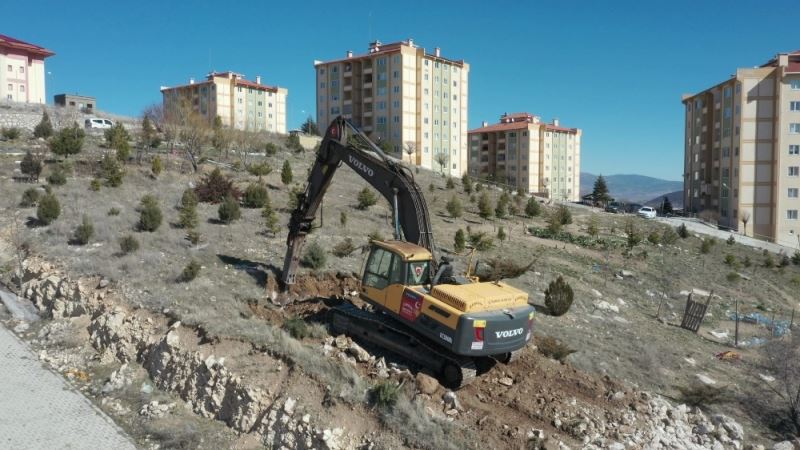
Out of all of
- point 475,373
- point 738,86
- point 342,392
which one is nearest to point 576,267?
point 475,373

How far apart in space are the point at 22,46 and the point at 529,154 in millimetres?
69086

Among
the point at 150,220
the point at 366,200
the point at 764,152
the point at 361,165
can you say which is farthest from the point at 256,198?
the point at 764,152

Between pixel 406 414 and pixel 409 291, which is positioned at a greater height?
pixel 409 291

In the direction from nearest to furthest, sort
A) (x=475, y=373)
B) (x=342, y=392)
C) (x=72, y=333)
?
(x=342, y=392), (x=475, y=373), (x=72, y=333)

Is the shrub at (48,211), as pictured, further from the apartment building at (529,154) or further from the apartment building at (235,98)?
the apartment building at (529,154)

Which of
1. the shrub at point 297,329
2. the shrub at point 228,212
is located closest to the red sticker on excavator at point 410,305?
the shrub at point 297,329

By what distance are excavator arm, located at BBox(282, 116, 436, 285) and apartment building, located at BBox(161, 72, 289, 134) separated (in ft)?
246

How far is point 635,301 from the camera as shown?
72.1 feet

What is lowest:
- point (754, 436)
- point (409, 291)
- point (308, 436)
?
point (754, 436)

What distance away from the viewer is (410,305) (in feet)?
35.9

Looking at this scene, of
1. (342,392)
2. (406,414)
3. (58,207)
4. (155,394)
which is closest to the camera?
(406,414)

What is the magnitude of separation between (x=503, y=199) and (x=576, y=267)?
14.0 metres

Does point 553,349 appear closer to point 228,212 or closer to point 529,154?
point 228,212

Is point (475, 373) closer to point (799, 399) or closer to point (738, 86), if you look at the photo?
point (799, 399)
